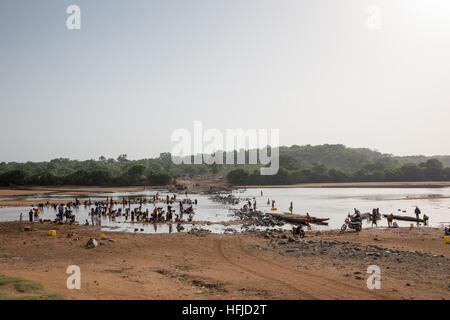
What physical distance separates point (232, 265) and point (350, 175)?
363ft

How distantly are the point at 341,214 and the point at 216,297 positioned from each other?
34581mm

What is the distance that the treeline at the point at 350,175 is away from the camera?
108m

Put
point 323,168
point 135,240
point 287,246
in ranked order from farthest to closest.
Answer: point 323,168 → point 135,240 → point 287,246

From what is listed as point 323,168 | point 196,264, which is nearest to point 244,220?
point 196,264

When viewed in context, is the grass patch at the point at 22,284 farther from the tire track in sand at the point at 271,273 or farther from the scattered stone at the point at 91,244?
the scattered stone at the point at 91,244

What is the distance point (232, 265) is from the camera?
16047mm

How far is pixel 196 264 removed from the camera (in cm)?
1625

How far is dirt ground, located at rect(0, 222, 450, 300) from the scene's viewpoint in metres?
11.2

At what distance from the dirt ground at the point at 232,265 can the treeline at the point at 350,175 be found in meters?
90.6

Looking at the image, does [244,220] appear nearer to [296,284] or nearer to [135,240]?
[135,240]

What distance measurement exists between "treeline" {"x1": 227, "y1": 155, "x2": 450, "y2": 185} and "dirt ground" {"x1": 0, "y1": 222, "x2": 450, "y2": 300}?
3566 inches

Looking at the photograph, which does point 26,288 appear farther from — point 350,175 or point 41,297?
point 350,175
